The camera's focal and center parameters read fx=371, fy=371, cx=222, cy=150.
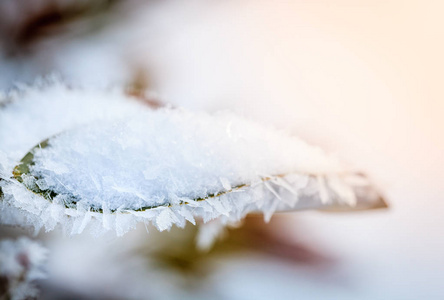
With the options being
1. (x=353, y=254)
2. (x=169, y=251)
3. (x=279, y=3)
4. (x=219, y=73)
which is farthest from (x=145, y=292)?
(x=279, y=3)

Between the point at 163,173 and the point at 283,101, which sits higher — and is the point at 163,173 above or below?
below

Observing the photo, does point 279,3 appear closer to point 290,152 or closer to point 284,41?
point 284,41

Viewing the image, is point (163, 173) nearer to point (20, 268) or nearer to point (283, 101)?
point (20, 268)

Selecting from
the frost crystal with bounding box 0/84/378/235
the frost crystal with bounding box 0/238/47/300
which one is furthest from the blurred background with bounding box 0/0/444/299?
the frost crystal with bounding box 0/84/378/235

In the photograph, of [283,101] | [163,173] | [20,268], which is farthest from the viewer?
[283,101]

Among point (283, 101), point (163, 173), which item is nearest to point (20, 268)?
point (163, 173)

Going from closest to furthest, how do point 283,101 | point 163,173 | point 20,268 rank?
point 163,173
point 20,268
point 283,101
